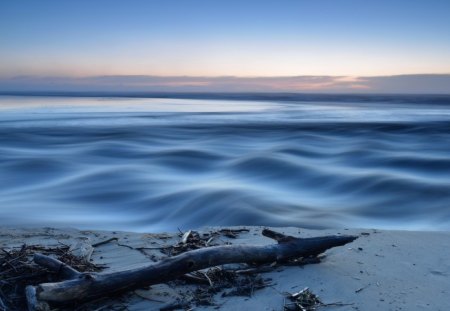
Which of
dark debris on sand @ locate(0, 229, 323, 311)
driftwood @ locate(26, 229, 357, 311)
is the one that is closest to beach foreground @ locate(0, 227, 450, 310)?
dark debris on sand @ locate(0, 229, 323, 311)

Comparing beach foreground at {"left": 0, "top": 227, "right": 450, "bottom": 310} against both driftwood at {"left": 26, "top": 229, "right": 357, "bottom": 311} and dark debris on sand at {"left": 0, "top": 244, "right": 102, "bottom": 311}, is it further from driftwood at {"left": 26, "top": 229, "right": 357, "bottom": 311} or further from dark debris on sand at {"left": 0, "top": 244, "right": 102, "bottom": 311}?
dark debris on sand at {"left": 0, "top": 244, "right": 102, "bottom": 311}

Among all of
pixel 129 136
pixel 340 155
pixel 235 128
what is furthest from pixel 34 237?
pixel 235 128

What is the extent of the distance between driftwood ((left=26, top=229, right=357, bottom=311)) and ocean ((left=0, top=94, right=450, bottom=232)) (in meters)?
3.20

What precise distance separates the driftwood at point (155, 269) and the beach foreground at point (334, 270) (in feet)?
0.44

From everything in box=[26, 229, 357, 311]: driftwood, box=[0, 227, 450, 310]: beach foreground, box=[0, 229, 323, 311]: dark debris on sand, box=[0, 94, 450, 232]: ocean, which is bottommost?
box=[0, 94, 450, 232]: ocean

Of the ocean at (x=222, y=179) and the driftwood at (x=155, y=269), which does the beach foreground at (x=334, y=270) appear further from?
the ocean at (x=222, y=179)

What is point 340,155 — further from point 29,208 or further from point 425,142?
point 29,208

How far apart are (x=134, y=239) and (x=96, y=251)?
50 cm

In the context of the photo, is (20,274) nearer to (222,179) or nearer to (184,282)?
(184,282)

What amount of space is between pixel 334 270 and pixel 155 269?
4.86 ft

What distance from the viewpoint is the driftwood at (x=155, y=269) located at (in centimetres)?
287

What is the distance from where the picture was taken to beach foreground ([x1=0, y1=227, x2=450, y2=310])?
129 inches

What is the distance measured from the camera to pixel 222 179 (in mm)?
11312

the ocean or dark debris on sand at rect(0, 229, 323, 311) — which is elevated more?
dark debris on sand at rect(0, 229, 323, 311)
